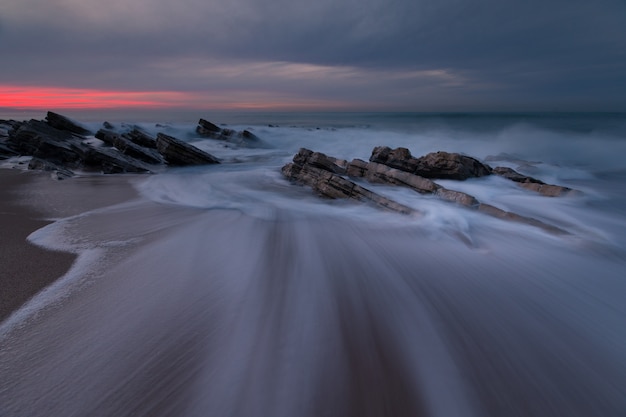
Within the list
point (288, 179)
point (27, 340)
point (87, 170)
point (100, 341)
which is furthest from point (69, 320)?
point (87, 170)

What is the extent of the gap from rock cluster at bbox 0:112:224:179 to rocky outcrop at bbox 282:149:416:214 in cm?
489

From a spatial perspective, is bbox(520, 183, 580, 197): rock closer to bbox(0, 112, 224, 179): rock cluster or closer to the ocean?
the ocean

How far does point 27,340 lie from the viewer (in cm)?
242

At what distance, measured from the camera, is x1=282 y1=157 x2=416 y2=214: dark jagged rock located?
6.45 metres

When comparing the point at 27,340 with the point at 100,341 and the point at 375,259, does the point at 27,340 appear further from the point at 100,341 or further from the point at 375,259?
the point at 375,259

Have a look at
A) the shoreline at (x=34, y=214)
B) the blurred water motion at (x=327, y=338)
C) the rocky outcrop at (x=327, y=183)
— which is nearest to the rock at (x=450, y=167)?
the rocky outcrop at (x=327, y=183)

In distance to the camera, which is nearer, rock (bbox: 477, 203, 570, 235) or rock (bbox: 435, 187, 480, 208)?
rock (bbox: 477, 203, 570, 235)

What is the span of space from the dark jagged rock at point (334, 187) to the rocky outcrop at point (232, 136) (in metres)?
12.5

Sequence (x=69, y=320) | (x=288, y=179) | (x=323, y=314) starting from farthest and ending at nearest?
(x=288, y=179), (x=323, y=314), (x=69, y=320)

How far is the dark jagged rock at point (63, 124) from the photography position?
651 inches

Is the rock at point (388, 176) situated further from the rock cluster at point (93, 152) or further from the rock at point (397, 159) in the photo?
the rock cluster at point (93, 152)

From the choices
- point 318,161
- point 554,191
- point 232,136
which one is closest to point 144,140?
point 232,136

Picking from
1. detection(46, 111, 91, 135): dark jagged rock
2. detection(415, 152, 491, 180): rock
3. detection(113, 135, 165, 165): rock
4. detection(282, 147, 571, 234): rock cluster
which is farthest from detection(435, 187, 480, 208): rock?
detection(46, 111, 91, 135): dark jagged rock

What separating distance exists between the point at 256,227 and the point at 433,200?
4.02 metres
